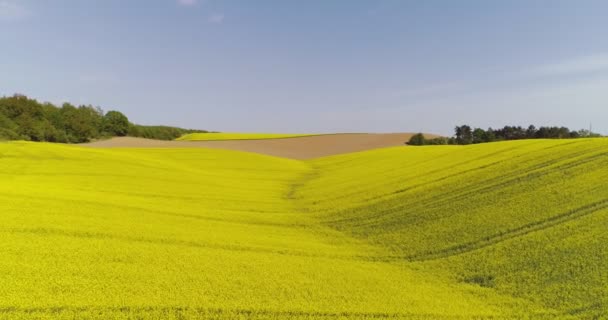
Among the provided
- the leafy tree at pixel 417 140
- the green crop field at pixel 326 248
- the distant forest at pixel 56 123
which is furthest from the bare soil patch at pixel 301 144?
the green crop field at pixel 326 248

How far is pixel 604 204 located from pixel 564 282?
151 inches

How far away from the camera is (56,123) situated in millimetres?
59969

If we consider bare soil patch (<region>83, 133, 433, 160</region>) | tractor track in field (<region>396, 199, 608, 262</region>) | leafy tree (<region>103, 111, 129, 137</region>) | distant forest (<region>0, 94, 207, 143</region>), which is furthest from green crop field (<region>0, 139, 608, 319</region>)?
leafy tree (<region>103, 111, 129, 137</region>)

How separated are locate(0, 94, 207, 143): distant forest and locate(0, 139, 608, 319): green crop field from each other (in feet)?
131

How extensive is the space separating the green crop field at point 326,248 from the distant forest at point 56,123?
39982mm

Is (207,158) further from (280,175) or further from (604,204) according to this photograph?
(604,204)

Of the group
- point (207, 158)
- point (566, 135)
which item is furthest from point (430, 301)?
point (566, 135)

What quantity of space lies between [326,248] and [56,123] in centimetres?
6166

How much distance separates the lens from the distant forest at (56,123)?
50844 millimetres

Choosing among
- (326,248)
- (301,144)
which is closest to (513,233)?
(326,248)

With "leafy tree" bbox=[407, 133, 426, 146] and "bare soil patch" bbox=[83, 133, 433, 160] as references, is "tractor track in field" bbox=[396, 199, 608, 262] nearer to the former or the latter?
"bare soil patch" bbox=[83, 133, 433, 160]

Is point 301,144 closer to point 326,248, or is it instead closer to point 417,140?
point 417,140

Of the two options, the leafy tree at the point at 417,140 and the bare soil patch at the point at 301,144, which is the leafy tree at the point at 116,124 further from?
the leafy tree at the point at 417,140

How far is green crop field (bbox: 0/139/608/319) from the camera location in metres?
6.35
